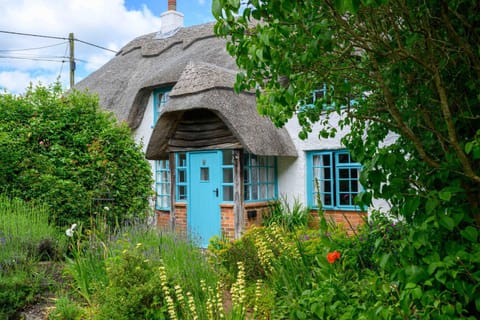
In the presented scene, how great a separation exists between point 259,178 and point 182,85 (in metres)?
2.66

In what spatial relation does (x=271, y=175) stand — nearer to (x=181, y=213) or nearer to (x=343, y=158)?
(x=343, y=158)

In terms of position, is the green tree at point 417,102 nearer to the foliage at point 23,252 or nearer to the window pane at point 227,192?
the foliage at point 23,252

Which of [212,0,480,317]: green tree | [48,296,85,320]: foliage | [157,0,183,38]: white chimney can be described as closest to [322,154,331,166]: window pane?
[48,296,85,320]: foliage

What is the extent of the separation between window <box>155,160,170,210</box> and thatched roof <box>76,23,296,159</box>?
1.52 metres

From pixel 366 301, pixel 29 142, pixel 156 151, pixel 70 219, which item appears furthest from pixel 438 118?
pixel 156 151

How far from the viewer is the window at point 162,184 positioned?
474 inches

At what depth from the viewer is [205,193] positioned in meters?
9.82

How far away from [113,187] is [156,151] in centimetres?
285

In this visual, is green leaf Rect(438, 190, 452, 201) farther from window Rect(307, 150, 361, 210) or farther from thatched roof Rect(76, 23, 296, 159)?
window Rect(307, 150, 361, 210)

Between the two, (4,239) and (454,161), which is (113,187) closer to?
(4,239)

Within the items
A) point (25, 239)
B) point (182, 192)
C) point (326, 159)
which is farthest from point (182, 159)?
point (25, 239)

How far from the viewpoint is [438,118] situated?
2.51 m

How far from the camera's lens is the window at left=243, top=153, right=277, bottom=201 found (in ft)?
32.0

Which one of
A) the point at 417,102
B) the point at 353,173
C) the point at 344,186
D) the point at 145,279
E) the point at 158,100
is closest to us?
the point at 417,102
